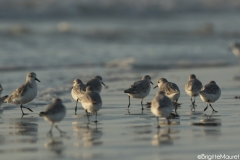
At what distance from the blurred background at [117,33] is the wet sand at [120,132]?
273 inches

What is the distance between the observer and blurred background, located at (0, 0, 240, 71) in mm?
21638

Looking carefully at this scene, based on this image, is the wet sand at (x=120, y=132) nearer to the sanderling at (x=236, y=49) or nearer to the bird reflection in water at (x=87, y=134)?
the bird reflection in water at (x=87, y=134)

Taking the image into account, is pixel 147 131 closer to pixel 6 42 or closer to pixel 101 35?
pixel 6 42

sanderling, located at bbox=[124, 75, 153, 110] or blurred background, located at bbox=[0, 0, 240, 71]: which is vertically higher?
blurred background, located at bbox=[0, 0, 240, 71]

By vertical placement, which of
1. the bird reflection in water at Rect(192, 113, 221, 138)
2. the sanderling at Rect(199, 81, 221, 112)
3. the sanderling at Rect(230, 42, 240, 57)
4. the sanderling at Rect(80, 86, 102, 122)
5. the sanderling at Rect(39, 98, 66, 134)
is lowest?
the bird reflection in water at Rect(192, 113, 221, 138)

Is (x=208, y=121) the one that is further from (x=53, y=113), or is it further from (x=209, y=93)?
(x=53, y=113)

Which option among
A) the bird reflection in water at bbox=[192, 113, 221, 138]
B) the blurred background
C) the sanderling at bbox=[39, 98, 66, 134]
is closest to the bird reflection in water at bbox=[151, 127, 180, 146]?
the bird reflection in water at bbox=[192, 113, 221, 138]

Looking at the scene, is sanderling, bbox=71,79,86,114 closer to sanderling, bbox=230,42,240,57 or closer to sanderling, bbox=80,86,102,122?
sanderling, bbox=80,86,102,122

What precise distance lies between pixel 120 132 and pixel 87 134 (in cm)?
55

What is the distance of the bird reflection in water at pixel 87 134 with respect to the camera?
8.97 meters

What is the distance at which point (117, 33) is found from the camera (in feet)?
104

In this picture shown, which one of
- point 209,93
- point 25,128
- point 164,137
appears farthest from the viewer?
point 209,93

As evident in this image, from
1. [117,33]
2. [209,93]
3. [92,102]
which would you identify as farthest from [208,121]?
[117,33]

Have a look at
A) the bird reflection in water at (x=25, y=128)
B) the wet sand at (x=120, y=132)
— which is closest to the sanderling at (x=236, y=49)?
the wet sand at (x=120, y=132)
